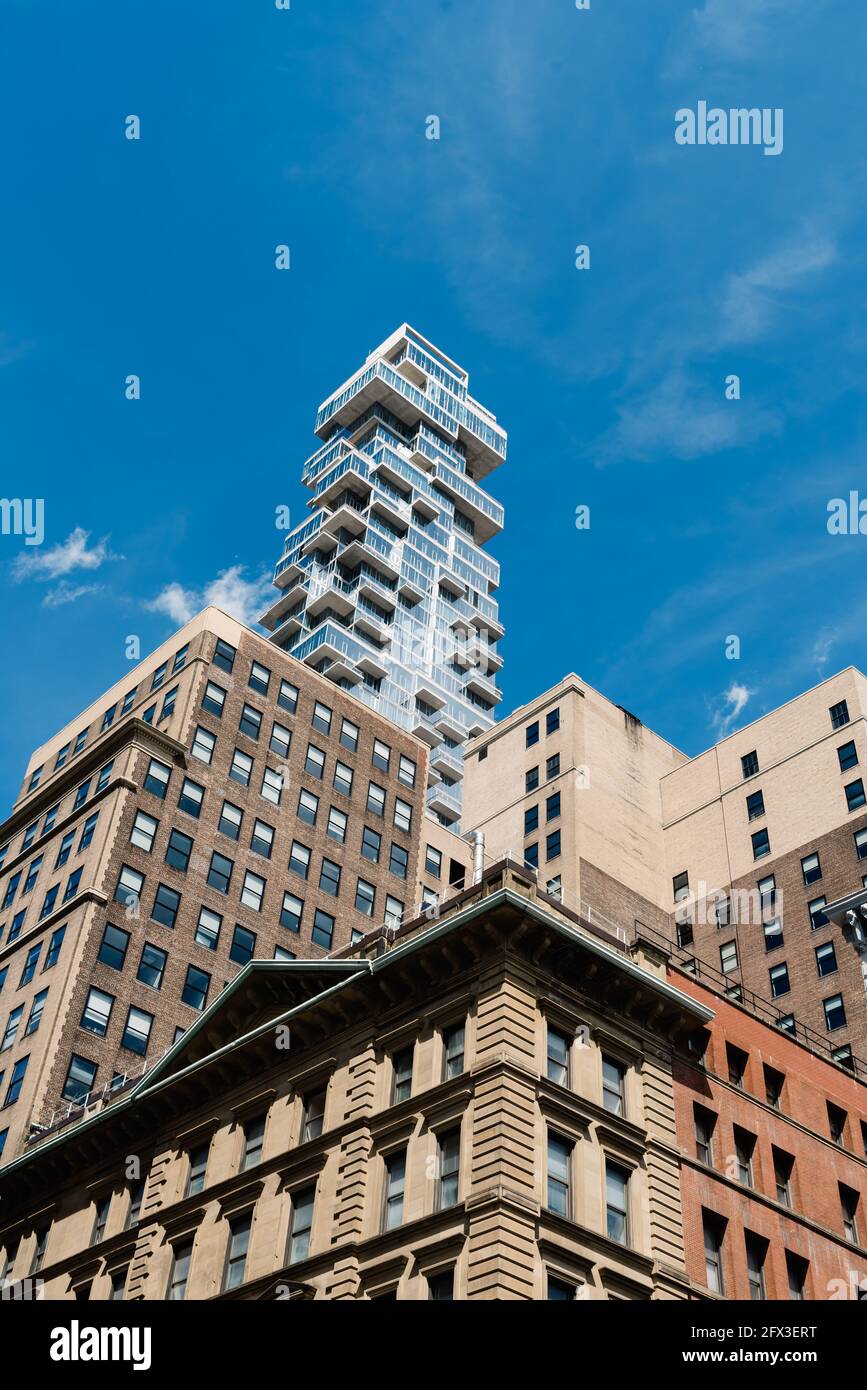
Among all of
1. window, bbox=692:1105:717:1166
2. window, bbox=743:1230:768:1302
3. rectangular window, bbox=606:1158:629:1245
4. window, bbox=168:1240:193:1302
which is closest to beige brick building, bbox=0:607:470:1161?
window, bbox=168:1240:193:1302

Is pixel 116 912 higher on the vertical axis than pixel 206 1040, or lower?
higher

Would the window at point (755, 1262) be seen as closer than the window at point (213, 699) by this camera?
Yes

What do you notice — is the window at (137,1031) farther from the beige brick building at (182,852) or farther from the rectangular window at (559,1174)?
the rectangular window at (559,1174)

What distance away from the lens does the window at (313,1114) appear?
131ft

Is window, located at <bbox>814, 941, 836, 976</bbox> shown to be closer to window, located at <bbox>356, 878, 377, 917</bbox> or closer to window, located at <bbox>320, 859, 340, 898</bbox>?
window, located at <bbox>356, 878, 377, 917</bbox>

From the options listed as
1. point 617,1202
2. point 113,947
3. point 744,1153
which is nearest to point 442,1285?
point 617,1202

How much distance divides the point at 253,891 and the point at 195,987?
7391mm

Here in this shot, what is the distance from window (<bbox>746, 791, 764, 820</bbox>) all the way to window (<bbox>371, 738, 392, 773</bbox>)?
21.8m

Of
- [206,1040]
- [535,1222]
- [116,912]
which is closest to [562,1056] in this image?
[535,1222]

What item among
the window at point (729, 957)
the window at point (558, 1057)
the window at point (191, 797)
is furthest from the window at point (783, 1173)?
the window at point (729, 957)

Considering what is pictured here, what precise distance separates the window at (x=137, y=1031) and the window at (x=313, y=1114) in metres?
23.7
